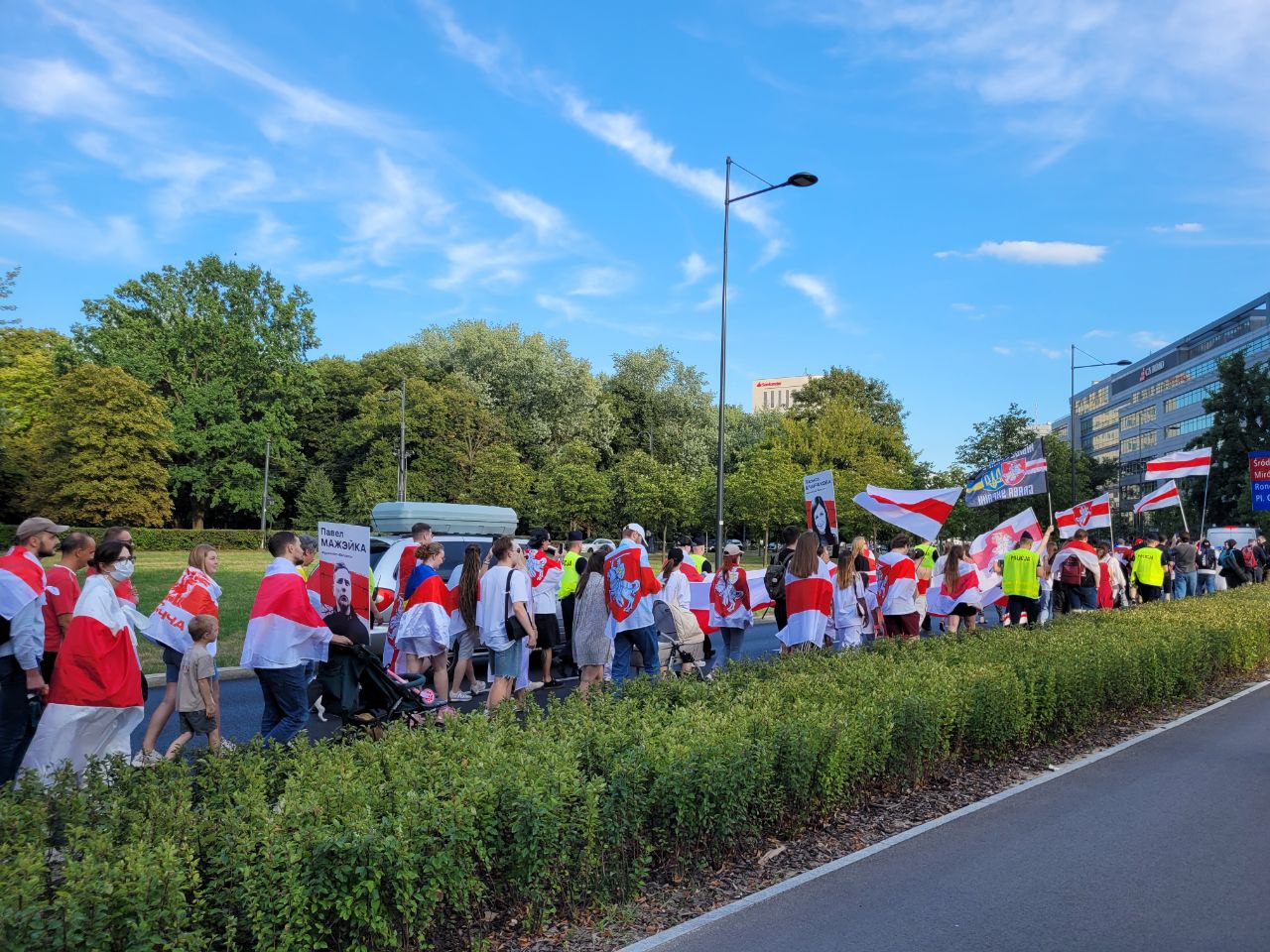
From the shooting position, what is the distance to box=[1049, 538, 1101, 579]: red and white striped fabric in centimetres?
1617

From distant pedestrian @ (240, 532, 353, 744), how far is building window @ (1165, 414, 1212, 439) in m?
105

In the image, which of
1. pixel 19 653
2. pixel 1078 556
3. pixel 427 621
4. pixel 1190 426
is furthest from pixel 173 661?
pixel 1190 426

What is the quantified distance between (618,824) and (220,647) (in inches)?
459

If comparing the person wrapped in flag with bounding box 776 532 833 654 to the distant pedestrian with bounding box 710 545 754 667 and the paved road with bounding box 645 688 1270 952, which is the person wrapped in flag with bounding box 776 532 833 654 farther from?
the paved road with bounding box 645 688 1270 952

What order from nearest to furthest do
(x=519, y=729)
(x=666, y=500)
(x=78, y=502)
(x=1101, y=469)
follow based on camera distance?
1. (x=519, y=729)
2. (x=78, y=502)
3. (x=666, y=500)
4. (x=1101, y=469)

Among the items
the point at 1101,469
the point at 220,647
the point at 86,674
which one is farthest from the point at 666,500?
the point at 1101,469

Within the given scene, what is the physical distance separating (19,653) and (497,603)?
3.72m

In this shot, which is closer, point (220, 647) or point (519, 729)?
point (519, 729)

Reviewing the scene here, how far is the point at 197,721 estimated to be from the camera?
7.02m

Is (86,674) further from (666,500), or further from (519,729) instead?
(666,500)

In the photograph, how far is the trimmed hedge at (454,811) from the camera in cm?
337

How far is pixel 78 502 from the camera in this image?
5091 centimetres

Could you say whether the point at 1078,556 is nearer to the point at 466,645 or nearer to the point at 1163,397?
the point at 466,645

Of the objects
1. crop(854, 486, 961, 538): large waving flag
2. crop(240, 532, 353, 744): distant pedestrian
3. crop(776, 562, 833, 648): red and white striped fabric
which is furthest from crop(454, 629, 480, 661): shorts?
crop(854, 486, 961, 538): large waving flag
